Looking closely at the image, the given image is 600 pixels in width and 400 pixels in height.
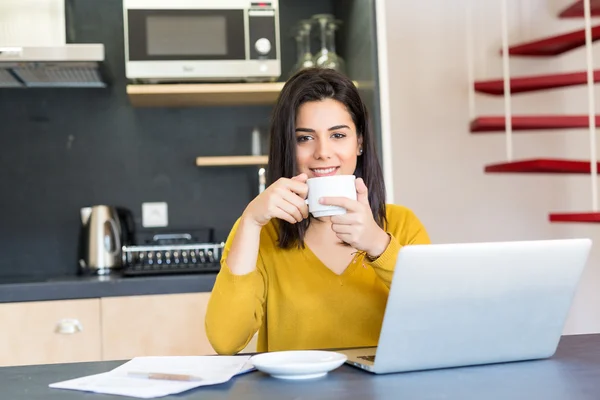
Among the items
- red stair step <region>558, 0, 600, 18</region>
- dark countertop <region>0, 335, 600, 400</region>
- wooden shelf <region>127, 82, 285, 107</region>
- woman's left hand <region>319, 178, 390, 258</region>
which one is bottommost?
dark countertop <region>0, 335, 600, 400</region>

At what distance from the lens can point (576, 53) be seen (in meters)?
3.19

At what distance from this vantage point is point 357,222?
4.06 ft

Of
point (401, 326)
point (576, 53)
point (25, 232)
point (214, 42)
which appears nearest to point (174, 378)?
point (401, 326)

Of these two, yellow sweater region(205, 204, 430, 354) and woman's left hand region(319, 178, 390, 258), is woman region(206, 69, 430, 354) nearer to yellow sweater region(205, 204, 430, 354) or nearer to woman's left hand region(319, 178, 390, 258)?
yellow sweater region(205, 204, 430, 354)

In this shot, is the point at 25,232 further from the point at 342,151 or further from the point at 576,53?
the point at 576,53

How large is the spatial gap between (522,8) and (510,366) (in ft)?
7.99

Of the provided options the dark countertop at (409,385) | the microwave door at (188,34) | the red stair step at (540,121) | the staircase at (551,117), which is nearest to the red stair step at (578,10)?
the staircase at (551,117)

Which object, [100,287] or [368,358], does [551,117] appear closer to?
[100,287]

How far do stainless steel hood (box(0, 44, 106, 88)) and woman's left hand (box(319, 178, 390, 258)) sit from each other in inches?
62.7

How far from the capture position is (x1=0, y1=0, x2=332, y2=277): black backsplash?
298 cm

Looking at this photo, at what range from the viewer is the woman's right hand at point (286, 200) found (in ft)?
4.19

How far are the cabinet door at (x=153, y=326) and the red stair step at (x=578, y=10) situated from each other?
187cm

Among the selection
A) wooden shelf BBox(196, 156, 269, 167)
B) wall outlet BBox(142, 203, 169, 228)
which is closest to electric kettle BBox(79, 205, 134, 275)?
wall outlet BBox(142, 203, 169, 228)

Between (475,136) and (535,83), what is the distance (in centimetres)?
43
